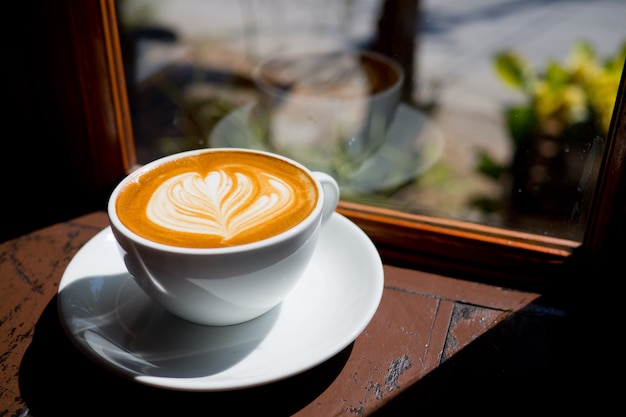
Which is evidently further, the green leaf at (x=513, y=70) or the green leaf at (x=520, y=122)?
the green leaf at (x=513, y=70)

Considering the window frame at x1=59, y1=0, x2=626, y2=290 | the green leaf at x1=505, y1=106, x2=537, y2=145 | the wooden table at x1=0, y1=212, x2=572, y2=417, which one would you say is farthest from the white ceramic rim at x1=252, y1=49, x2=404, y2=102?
the wooden table at x1=0, y1=212, x2=572, y2=417

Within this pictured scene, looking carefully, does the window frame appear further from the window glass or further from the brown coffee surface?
the brown coffee surface

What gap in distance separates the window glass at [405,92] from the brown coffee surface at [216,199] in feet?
0.89

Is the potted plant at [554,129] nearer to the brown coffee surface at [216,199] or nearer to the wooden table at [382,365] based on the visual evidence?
the wooden table at [382,365]

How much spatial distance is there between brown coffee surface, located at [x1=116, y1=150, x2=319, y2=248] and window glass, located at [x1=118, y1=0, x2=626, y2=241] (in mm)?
271

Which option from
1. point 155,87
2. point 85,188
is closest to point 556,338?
point 85,188

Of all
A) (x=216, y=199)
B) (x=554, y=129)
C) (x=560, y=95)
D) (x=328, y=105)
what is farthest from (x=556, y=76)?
(x=216, y=199)

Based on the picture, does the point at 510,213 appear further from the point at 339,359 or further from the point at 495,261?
the point at 339,359

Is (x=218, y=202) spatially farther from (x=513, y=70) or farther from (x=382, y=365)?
(x=513, y=70)

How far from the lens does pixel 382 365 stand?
658 millimetres

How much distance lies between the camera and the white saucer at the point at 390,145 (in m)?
1.10

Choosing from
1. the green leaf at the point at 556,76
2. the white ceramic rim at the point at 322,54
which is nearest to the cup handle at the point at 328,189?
the white ceramic rim at the point at 322,54

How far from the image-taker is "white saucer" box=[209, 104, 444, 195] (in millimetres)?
1104

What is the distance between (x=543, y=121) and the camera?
1.09m
